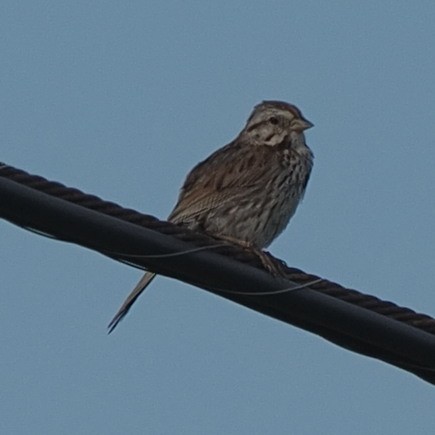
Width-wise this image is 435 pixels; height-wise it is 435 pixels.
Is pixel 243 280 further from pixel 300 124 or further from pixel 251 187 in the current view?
pixel 300 124

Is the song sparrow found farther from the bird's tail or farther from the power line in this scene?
the power line

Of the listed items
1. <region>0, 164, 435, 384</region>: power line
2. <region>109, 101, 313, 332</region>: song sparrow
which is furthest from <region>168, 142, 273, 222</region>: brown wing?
<region>0, 164, 435, 384</region>: power line

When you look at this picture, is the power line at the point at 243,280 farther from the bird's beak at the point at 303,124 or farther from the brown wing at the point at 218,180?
the bird's beak at the point at 303,124

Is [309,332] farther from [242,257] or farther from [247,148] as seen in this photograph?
[247,148]

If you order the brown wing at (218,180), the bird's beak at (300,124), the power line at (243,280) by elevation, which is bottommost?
the power line at (243,280)

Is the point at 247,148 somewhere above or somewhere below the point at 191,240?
above

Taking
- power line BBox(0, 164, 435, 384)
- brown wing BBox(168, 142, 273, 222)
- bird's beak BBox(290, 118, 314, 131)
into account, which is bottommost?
power line BBox(0, 164, 435, 384)

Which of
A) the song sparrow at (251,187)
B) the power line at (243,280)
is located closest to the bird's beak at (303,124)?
the song sparrow at (251,187)

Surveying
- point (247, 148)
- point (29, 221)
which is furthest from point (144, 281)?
point (29, 221)
